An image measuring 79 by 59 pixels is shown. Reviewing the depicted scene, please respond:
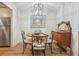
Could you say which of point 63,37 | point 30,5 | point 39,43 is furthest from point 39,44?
point 30,5

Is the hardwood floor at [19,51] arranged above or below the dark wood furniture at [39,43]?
below

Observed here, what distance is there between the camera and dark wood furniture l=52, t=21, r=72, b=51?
1.55m

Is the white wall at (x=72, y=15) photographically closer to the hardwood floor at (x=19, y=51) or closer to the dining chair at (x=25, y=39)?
the hardwood floor at (x=19, y=51)

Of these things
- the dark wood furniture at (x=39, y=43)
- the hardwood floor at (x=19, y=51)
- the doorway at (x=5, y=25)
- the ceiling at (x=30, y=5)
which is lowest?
the hardwood floor at (x=19, y=51)

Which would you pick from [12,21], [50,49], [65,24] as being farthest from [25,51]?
[65,24]

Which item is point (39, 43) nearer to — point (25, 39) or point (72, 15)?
point (25, 39)

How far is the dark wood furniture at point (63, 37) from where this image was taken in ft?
5.08

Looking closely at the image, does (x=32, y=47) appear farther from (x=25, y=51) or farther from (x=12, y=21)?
(x=12, y=21)

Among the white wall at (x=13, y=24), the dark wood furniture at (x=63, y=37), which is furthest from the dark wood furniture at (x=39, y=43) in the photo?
the white wall at (x=13, y=24)

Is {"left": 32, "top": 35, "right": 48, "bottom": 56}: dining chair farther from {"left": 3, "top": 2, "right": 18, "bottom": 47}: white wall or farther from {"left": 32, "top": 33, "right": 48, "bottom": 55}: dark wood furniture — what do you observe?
{"left": 3, "top": 2, "right": 18, "bottom": 47}: white wall

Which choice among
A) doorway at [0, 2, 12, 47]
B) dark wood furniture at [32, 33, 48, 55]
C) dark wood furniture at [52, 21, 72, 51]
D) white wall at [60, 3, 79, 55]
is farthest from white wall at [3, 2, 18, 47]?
white wall at [60, 3, 79, 55]

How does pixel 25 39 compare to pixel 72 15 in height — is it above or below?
below

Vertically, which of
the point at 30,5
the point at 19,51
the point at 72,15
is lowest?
the point at 19,51

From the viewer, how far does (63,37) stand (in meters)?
1.58
